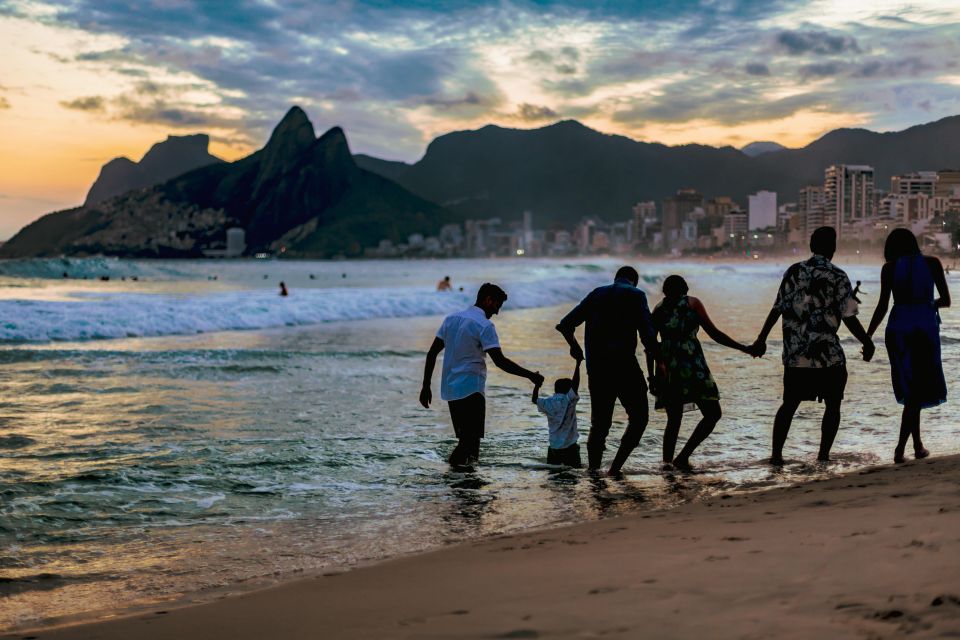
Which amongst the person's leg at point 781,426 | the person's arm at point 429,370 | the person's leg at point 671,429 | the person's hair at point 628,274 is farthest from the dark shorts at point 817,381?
the person's arm at point 429,370

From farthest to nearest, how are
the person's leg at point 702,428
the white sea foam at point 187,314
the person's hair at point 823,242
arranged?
the white sea foam at point 187,314, the person's leg at point 702,428, the person's hair at point 823,242

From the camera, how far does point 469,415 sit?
23.8 feet

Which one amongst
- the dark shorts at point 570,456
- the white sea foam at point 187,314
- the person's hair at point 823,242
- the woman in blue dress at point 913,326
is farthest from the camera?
the white sea foam at point 187,314

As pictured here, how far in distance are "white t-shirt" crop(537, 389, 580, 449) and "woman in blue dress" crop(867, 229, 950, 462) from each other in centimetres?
272

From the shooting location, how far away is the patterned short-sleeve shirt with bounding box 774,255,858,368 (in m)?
6.80

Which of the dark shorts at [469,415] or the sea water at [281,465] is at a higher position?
the dark shorts at [469,415]

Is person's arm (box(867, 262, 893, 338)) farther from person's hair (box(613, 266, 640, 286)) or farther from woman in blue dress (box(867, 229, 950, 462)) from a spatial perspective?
person's hair (box(613, 266, 640, 286))

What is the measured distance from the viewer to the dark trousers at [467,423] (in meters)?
7.21

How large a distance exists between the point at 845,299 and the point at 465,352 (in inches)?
128

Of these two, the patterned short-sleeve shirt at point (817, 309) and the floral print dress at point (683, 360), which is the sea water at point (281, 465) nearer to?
the floral print dress at point (683, 360)

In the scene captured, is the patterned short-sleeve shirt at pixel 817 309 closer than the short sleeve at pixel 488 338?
Yes

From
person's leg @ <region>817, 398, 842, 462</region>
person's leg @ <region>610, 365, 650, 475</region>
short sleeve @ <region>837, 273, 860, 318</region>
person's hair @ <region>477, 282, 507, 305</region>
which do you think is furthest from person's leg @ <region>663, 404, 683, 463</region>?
person's hair @ <region>477, 282, 507, 305</region>

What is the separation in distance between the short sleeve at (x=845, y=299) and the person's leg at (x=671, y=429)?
1561 mm

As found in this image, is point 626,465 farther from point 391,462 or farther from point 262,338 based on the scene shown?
point 262,338
